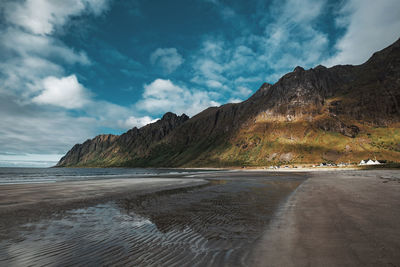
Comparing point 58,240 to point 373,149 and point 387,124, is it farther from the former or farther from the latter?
point 387,124

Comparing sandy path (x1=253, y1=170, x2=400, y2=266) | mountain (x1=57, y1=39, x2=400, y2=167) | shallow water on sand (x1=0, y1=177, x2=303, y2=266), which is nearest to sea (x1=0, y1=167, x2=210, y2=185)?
shallow water on sand (x1=0, y1=177, x2=303, y2=266)

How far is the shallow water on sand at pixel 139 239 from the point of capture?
20.3ft

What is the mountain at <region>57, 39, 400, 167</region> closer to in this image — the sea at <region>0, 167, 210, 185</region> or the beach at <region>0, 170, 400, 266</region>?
the sea at <region>0, 167, 210, 185</region>

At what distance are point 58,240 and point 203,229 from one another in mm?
5918

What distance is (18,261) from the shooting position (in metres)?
6.21

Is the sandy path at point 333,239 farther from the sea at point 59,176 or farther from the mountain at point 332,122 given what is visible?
the mountain at point 332,122

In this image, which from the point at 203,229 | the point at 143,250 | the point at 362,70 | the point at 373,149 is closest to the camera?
the point at 143,250

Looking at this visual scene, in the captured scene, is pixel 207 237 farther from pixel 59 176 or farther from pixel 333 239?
pixel 59 176

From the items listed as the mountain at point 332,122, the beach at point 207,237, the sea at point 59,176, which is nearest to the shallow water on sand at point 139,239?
the beach at point 207,237

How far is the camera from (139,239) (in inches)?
316

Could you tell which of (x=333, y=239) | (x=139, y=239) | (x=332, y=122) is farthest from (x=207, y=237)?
(x=332, y=122)

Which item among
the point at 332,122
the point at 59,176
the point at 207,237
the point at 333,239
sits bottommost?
the point at 207,237

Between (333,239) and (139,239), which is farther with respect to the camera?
(139,239)

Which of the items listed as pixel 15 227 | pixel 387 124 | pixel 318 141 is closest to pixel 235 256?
pixel 15 227
